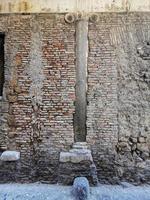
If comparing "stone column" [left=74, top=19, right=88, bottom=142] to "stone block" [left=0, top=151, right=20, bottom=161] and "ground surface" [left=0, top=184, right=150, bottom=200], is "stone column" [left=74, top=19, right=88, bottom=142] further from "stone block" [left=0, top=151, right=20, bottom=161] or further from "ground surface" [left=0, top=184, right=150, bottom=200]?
"stone block" [left=0, top=151, right=20, bottom=161]

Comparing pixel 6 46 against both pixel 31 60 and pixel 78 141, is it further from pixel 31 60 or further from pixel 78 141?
pixel 78 141

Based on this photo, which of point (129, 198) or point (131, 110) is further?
point (131, 110)

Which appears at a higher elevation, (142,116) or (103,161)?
(142,116)

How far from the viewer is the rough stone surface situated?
248 inches

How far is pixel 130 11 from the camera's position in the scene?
7.49m

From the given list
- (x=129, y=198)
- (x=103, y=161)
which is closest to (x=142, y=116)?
(x=103, y=161)

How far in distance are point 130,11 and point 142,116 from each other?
2282mm

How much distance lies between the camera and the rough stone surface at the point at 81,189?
630 cm

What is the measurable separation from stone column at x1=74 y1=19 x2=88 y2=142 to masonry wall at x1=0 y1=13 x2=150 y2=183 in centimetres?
10

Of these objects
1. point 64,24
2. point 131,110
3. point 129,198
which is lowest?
point 129,198

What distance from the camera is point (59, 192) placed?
22.0 feet

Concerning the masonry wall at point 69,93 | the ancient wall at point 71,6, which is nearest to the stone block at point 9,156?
the masonry wall at point 69,93

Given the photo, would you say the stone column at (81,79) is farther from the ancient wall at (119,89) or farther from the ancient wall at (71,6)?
the ancient wall at (71,6)

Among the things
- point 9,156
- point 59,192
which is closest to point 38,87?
point 9,156
